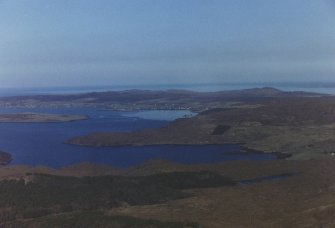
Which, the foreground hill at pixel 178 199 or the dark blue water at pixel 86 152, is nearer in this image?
the foreground hill at pixel 178 199

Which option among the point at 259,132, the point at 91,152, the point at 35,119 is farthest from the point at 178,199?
the point at 35,119

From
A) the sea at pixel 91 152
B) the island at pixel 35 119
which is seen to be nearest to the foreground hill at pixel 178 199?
the sea at pixel 91 152

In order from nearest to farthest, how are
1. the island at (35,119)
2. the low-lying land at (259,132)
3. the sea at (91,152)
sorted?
the sea at (91,152), the low-lying land at (259,132), the island at (35,119)

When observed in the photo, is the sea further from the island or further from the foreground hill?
the island

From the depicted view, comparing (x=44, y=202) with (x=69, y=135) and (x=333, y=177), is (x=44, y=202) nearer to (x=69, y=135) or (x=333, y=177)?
(x=333, y=177)

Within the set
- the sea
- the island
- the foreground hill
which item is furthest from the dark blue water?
the island

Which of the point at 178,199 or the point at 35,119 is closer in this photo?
the point at 178,199

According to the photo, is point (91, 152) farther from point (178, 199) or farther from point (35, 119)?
point (35, 119)

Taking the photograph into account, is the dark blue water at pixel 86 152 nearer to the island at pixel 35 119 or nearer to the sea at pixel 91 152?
the sea at pixel 91 152

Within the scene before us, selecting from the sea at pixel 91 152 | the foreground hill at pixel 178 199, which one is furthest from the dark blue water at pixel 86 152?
the foreground hill at pixel 178 199

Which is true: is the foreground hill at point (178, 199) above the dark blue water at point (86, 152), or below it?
above

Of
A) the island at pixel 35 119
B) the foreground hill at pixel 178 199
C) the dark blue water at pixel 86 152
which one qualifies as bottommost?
the dark blue water at pixel 86 152

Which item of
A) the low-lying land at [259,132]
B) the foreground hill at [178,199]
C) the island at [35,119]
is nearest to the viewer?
the foreground hill at [178,199]
